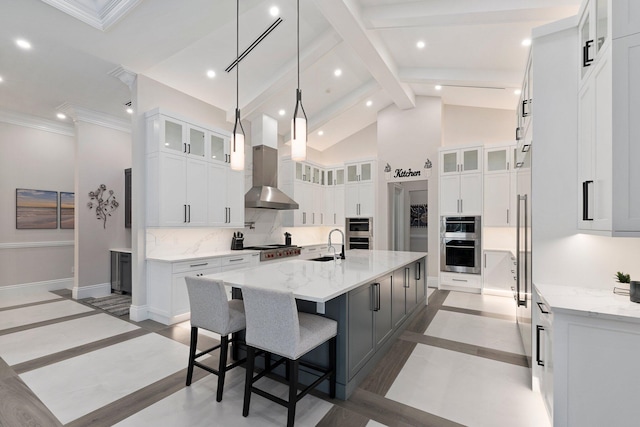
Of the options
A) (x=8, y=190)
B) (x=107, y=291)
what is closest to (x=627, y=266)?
(x=107, y=291)

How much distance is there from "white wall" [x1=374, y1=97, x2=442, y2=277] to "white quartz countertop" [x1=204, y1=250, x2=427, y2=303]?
330cm

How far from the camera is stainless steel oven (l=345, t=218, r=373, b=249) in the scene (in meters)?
6.79

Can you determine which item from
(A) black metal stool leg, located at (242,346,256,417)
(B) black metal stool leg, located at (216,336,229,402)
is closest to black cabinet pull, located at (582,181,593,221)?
(A) black metal stool leg, located at (242,346,256,417)

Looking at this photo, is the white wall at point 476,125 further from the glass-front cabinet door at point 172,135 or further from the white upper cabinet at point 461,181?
the glass-front cabinet door at point 172,135

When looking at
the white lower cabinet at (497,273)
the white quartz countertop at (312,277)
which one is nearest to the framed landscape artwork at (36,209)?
the white quartz countertop at (312,277)

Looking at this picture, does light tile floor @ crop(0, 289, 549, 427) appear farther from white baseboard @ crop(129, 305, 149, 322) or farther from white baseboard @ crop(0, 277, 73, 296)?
white baseboard @ crop(0, 277, 73, 296)

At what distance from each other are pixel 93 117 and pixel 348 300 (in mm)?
5729

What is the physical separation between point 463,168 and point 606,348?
4535 millimetres

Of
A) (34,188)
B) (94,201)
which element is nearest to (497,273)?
(94,201)

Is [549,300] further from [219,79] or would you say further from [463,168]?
[219,79]

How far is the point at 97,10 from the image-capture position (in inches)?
123

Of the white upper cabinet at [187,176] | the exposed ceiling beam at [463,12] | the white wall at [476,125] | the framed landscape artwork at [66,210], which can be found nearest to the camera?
the exposed ceiling beam at [463,12]

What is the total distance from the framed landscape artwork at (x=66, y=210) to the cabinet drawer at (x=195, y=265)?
368 centimetres

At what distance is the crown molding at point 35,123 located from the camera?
5142 mm
